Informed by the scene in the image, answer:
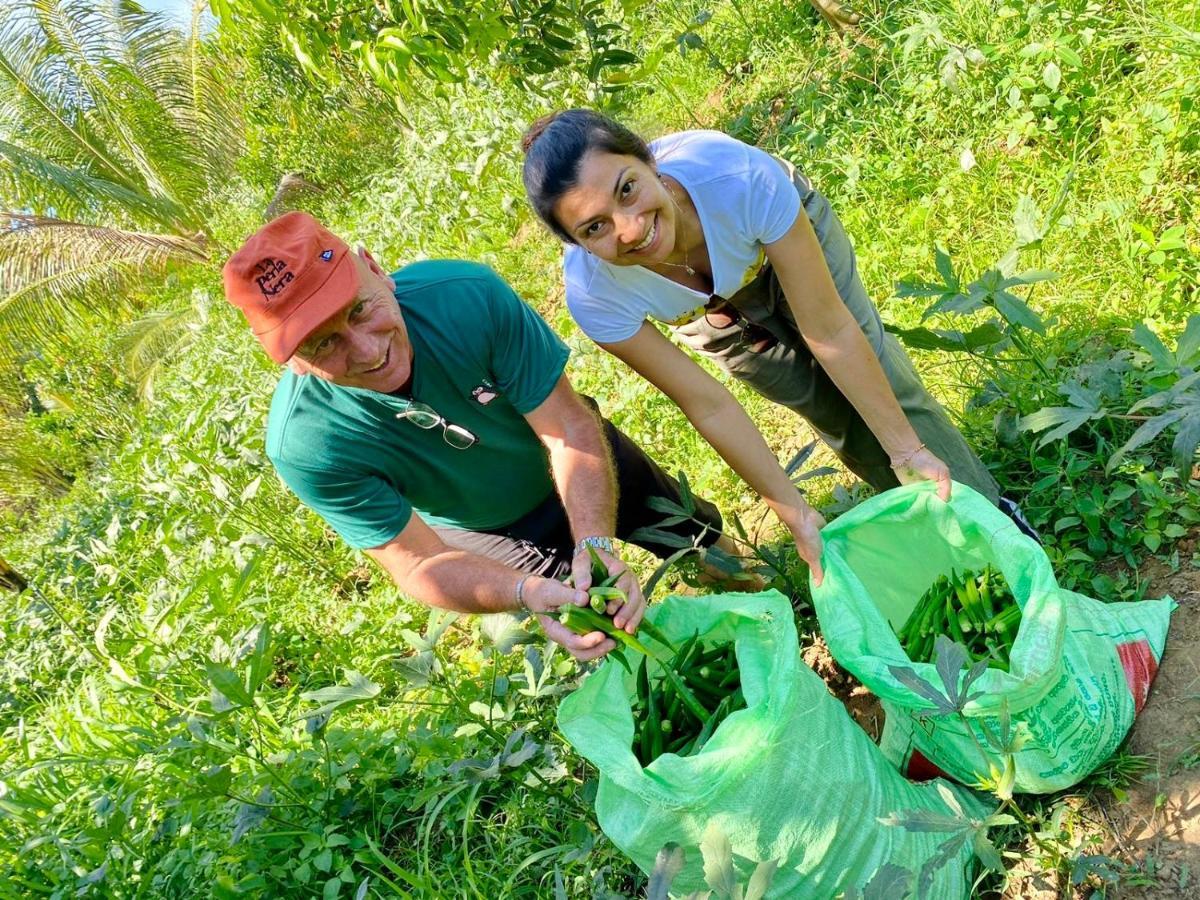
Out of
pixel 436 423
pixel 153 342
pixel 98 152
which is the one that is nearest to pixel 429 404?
pixel 436 423

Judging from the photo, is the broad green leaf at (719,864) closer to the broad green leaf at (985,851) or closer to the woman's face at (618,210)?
the broad green leaf at (985,851)

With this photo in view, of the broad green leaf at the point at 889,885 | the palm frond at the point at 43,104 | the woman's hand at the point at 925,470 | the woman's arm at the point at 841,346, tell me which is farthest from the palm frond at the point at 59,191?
the broad green leaf at the point at 889,885

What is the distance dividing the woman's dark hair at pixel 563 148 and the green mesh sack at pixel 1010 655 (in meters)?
0.91

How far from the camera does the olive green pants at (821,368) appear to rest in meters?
2.22

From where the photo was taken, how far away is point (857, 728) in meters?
1.85

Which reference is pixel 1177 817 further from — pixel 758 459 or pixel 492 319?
pixel 492 319

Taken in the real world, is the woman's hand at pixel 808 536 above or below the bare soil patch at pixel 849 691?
above

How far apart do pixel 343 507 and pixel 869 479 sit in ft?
4.70

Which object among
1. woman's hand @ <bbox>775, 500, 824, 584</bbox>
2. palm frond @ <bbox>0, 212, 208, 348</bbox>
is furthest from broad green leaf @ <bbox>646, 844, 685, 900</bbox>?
palm frond @ <bbox>0, 212, 208, 348</bbox>

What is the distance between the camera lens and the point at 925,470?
6.63ft

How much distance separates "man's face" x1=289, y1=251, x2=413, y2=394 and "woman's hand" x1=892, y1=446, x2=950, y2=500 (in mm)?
1164

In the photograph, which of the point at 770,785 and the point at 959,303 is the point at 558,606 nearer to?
the point at 770,785

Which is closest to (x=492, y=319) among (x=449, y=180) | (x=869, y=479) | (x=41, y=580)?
(x=869, y=479)

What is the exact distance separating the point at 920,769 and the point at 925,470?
660 millimetres
